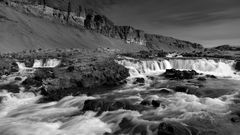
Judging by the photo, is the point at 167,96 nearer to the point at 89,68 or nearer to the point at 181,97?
the point at 181,97

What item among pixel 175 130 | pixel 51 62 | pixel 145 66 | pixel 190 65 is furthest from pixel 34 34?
pixel 175 130

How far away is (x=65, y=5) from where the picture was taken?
586 feet

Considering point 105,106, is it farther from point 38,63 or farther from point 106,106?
point 38,63

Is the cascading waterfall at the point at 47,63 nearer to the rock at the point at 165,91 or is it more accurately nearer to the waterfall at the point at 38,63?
the waterfall at the point at 38,63

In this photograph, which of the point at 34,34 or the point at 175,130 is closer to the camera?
the point at 175,130

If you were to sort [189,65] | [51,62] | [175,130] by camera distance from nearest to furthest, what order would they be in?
[175,130] → [51,62] → [189,65]

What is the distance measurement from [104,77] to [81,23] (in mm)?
155307

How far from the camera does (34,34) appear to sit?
361 ft

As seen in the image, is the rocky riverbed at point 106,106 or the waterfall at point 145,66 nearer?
the rocky riverbed at point 106,106

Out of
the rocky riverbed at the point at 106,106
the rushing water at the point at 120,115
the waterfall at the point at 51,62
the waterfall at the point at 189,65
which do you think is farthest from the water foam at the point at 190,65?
the rushing water at the point at 120,115

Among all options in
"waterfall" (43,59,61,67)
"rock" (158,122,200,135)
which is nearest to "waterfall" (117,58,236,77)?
"waterfall" (43,59,61,67)

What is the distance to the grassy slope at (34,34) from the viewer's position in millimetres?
92575

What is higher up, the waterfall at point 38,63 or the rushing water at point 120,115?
the waterfall at point 38,63

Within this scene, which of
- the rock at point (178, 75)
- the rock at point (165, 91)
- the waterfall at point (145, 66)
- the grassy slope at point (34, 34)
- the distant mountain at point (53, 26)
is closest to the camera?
the rock at point (165, 91)
